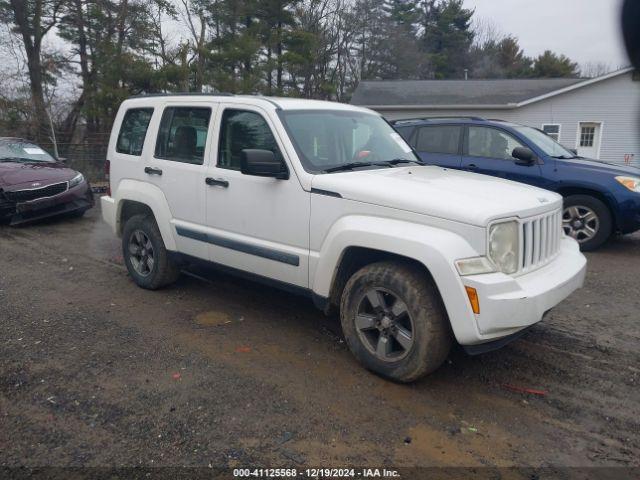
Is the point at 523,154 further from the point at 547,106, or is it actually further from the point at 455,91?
the point at 455,91

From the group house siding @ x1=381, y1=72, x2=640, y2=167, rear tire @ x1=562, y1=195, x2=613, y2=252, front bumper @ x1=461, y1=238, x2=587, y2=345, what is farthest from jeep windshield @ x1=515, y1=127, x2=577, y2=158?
house siding @ x1=381, y1=72, x2=640, y2=167

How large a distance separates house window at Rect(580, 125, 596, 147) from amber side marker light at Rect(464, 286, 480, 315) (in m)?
21.8

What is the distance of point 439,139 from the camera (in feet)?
27.1

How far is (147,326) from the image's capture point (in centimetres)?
471

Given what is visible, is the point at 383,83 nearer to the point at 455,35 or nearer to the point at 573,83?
the point at 573,83

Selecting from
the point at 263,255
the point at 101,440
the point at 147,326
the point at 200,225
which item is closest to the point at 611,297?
the point at 263,255

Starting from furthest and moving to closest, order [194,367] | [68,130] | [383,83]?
[383,83] < [68,130] < [194,367]

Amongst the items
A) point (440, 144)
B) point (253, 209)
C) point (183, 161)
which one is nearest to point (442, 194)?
point (253, 209)

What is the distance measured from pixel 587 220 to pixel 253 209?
5.18 meters

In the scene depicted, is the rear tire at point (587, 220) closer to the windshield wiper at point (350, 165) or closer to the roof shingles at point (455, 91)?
the windshield wiper at point (350, 165)

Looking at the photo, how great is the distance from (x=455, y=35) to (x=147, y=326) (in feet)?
152

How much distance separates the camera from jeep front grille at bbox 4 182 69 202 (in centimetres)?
884

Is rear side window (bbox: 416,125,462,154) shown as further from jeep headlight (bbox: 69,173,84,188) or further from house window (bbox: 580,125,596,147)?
house window (bbox: 580,125,596,147)

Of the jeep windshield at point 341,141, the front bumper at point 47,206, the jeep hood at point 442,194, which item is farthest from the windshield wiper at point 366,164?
the front bumper at point 47,206
